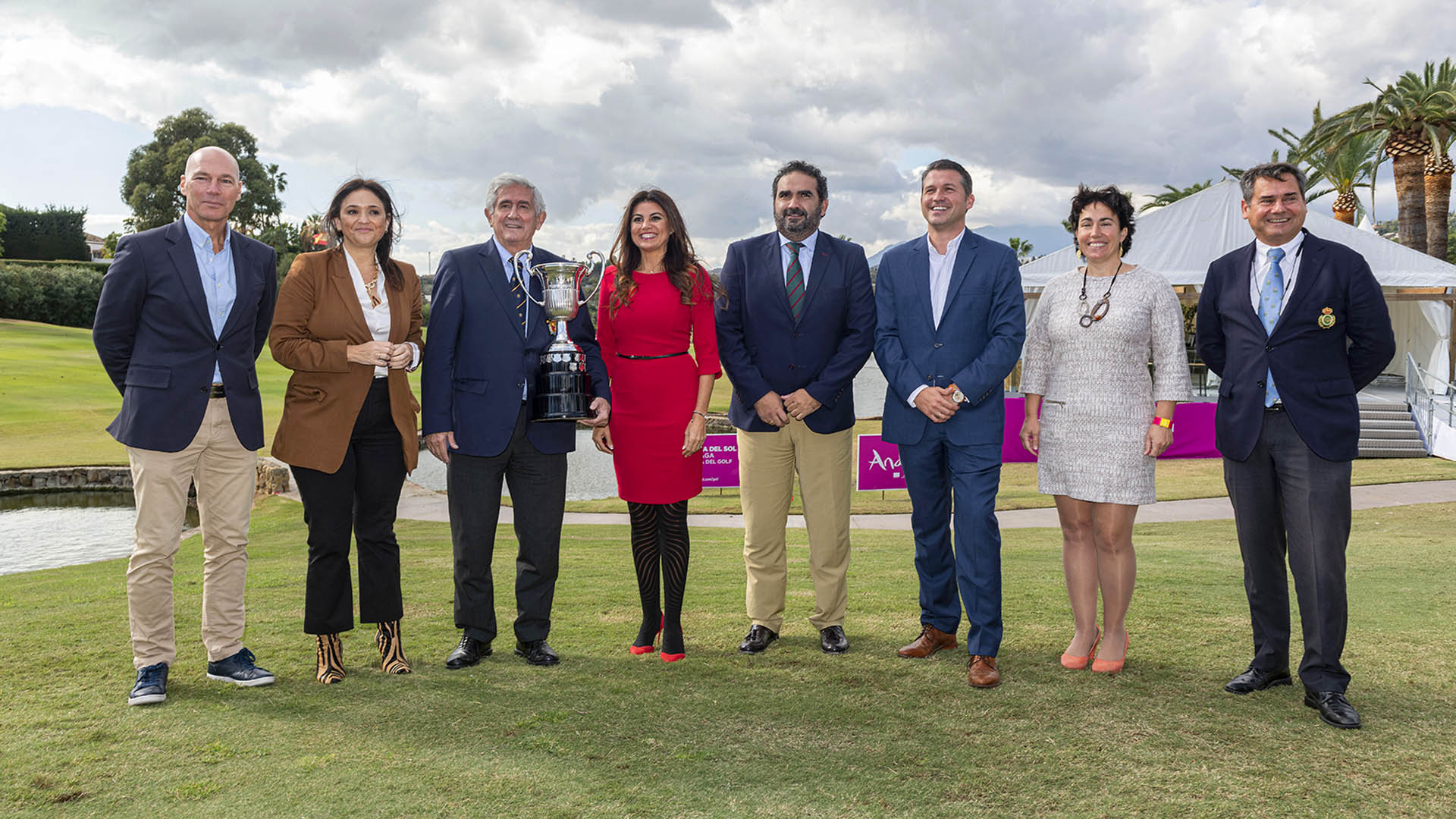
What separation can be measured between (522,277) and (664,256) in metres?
0.63

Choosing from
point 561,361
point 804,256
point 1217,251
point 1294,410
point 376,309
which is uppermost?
point 1217,251

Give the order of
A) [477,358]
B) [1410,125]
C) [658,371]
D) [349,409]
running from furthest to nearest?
[1410,125] → [658,371] → [477,358] → [349,409]

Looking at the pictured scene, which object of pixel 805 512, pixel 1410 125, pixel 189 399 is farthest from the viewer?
pixel 1410 125

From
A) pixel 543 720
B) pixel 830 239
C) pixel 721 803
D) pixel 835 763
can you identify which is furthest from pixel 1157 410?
pixel 543 720

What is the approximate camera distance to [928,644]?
4.10 meters

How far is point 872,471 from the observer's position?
14.0 meters

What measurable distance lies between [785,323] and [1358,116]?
3250 cm

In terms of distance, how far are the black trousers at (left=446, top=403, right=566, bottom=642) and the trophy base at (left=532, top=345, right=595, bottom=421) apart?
0.16m

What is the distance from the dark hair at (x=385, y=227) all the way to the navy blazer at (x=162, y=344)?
49 centimetres

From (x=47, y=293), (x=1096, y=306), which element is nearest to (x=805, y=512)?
(x=1096, y=306)

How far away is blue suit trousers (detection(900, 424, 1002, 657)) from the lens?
3.88 m

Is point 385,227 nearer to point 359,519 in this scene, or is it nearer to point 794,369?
point 359,519

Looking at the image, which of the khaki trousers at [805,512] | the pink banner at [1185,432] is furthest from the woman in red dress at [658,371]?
the pink banner at [1185,432]

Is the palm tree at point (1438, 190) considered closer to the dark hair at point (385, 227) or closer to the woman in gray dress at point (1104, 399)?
the woman in gray dress at point (1104, 399)
